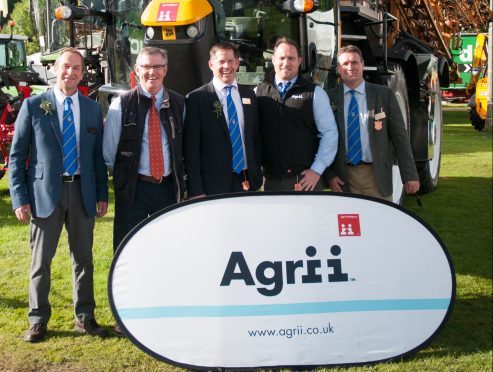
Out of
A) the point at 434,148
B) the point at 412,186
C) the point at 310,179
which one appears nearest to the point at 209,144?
the point at 310,179

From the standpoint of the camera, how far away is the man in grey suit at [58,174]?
3.88m

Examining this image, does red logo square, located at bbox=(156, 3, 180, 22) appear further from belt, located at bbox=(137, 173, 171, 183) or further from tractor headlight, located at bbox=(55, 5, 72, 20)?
belt, located at bbox=(137, 173, 171, 183)

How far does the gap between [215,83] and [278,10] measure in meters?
1.93

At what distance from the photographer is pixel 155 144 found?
154 inches

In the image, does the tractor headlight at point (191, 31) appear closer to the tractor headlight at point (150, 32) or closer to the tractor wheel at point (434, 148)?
the tractor headlight at point (150, 32)

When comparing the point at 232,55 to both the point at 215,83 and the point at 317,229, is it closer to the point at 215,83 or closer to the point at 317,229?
the point at 215,83

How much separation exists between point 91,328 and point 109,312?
0.42 metres

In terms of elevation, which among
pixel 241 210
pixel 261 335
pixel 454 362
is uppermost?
pixel 241 210

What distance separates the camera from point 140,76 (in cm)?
394

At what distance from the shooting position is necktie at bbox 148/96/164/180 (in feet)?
12.8

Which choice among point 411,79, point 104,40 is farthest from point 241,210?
point 411,79

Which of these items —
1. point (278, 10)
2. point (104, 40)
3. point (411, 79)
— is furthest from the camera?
point (411, 79)

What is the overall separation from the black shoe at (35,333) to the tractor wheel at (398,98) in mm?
3439

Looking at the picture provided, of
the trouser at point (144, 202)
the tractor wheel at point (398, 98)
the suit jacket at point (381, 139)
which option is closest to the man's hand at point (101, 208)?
the trouser at point (144, 202)
